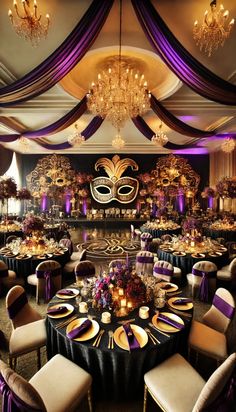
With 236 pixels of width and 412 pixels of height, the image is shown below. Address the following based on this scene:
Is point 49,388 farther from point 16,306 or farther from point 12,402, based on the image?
point 16,306

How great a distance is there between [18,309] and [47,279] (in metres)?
1.35

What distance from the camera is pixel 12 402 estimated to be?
1.76 metres

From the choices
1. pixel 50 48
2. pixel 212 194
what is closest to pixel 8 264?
pixel 50 48

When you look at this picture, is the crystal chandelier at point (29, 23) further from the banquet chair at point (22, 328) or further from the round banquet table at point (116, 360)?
the round banquet table at point (116, 360)

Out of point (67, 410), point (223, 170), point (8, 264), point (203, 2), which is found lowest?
point (67, 410)

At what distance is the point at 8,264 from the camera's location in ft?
16.5

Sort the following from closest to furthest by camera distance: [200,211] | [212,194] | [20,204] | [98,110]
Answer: [98,110] → [212,194] → [200,211] → [20,204]

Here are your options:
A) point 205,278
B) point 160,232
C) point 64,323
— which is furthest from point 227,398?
point 160,232

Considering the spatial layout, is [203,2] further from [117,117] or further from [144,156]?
[144,156]

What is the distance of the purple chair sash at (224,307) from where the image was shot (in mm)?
2834

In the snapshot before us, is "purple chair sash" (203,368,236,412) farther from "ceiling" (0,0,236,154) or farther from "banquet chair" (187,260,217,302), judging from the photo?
"ceiling" (0,0,236,154)

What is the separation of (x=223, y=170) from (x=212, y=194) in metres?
2.88

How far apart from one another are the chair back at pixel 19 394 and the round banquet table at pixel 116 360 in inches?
23.9

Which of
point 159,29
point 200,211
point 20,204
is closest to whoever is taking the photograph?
point 159,29
